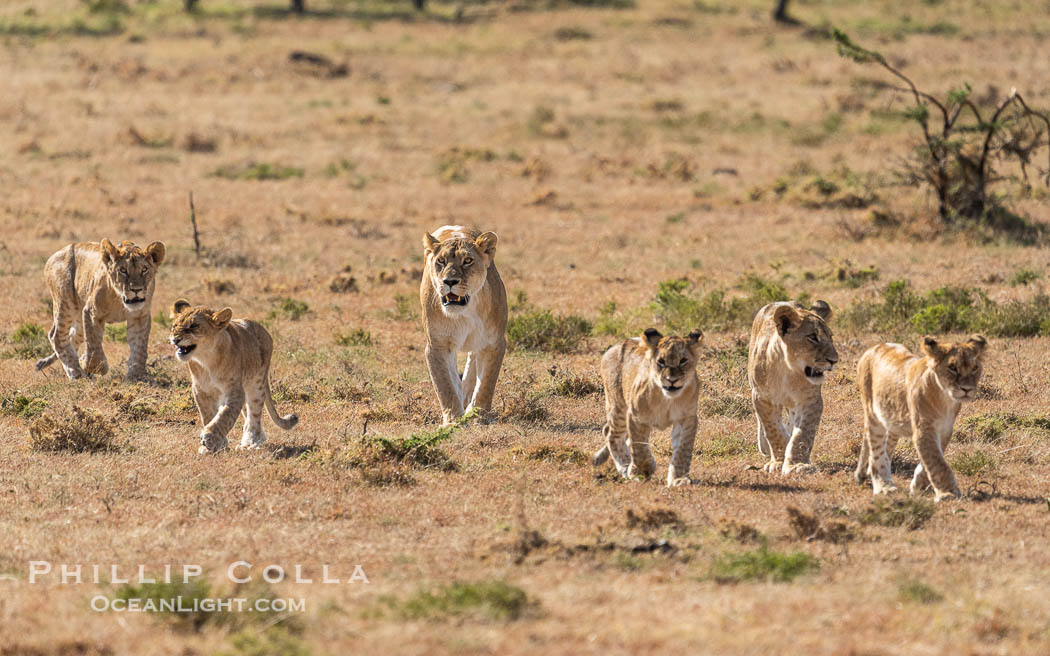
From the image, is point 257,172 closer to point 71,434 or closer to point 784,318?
point 71,434

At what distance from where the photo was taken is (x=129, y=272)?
535 inches

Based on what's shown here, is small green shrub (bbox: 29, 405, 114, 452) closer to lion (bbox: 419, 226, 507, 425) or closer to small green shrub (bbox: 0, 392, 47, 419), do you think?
small green shrub (bbox: 0, 392, 47, 419)

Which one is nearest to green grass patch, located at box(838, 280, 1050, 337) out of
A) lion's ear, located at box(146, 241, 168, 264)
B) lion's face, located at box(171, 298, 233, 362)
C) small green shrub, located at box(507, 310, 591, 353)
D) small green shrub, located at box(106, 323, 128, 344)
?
small green shrub, located at box(507, 310, 591, 353)

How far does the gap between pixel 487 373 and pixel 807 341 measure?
3.43 m

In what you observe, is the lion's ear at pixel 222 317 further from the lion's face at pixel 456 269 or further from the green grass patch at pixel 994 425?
the green grass patch at pixel 994 425

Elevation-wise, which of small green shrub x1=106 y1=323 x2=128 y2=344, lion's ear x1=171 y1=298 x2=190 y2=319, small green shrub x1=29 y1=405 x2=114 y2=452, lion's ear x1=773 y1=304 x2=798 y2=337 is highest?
lion's ear x1=773 y1=304 x2=798 y2=337

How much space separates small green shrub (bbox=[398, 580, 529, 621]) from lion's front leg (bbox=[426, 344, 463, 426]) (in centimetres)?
479

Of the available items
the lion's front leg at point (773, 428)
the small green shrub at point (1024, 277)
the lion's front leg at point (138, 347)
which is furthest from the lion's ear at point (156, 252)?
the small green shrub at point (1024, 277)

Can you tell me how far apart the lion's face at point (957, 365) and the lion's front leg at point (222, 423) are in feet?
17.7

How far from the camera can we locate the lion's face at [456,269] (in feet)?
38.1

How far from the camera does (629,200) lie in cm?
2617

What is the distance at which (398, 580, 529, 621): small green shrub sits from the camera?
7.19 meters

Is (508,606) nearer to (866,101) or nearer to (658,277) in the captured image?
(658,277)

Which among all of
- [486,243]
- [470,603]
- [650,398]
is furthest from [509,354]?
[470,603]
